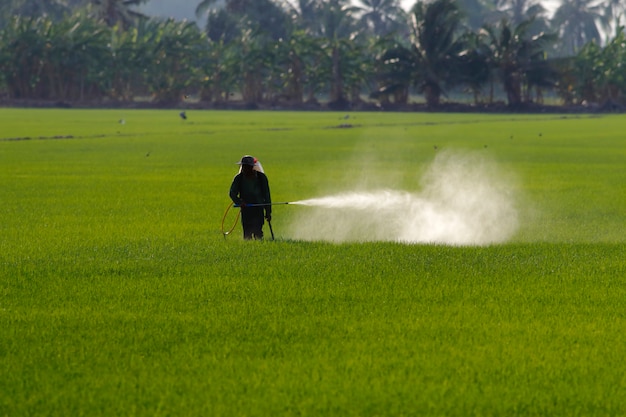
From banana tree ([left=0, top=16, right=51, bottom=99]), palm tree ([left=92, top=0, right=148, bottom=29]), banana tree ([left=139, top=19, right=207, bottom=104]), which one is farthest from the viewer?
palm tree ([left=92, top=0, right=148, bottom=29])

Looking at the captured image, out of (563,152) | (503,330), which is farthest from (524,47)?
(503,330)

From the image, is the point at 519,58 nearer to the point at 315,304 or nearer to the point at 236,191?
the point at 236,191

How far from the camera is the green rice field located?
330 inches

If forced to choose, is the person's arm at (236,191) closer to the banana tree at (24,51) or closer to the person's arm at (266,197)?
the person's arm at (266,197)

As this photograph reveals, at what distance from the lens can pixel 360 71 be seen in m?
102

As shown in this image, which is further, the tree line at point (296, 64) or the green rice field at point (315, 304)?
the tree line at point (296, 64)

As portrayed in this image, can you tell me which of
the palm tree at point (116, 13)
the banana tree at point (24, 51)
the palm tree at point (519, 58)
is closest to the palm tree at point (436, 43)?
the palm tree at point (519, 58)

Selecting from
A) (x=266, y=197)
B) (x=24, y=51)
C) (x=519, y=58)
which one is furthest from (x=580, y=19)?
(x=266, y=197)

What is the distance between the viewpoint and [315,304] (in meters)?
11.7

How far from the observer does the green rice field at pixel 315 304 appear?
330 inches

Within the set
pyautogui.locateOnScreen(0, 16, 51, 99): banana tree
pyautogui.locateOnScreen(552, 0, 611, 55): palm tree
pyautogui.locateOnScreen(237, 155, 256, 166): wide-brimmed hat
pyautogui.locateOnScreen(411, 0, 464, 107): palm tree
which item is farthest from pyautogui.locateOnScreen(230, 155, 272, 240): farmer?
pyautogui.locateOnScreen(552, 0, 611, 55): palm tree

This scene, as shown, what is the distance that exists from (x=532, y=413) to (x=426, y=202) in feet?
51.6

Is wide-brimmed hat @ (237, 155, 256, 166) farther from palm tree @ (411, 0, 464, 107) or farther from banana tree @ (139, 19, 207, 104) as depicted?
banana tree @ (139, 19, 207, 104)

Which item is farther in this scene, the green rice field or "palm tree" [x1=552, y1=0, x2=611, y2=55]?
"palm tree" [x1=552, y1=0, x2=611, y2=55]
